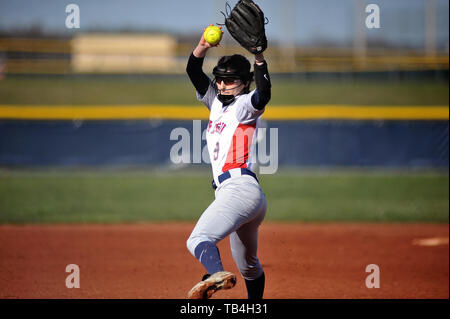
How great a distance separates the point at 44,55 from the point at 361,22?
546 inches

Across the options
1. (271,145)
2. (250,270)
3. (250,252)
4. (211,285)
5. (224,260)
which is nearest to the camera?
(211,285)

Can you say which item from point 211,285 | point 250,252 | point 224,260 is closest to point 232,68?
point 250,252

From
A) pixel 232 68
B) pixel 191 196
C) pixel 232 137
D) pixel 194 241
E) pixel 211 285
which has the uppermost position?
pixel 232 68

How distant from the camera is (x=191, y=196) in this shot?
10750 mm

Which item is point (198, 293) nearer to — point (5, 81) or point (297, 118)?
point (297, 118)

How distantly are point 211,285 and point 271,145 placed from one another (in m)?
10.1

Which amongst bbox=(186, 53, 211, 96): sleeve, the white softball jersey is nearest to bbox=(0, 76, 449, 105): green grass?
bbox=(186, 53, 211, 96): sleeve

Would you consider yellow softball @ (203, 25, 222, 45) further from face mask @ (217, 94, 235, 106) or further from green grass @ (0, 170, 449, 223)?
green grass @ (0, 170, 449, 223)

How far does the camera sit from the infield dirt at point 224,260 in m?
4.85

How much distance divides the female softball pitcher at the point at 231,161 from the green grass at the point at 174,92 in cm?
1714

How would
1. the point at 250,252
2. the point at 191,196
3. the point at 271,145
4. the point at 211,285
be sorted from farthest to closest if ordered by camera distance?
the point at 271,145 → the point at 191,196 → the point at 250,252 → the point at 211,285

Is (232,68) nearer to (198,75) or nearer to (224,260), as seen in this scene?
(198,75)

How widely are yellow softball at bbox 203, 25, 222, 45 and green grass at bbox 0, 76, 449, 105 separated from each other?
17322 mm

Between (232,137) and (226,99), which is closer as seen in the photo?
(232,137)
